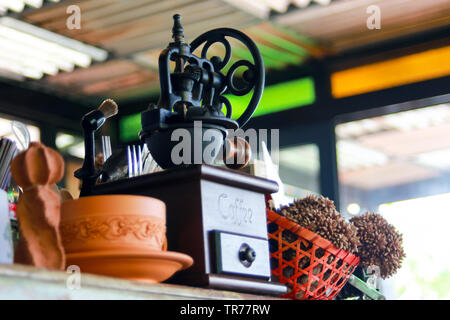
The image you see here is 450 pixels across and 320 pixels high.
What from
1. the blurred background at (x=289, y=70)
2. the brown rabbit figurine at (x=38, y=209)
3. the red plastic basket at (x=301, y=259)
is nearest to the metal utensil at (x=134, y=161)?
the red plastic basket at (x=301, y=259)

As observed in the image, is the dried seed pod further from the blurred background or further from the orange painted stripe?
the orange painted stripe

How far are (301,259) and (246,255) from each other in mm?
180

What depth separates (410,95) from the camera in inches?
171

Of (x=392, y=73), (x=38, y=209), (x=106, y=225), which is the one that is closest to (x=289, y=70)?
(x=392, y=73)

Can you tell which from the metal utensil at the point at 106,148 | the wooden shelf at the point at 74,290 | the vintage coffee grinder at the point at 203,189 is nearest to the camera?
the wooden shelf at the point at 74,290

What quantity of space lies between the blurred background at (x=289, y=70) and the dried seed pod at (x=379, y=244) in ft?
6.85

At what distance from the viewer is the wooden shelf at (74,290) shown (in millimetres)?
792

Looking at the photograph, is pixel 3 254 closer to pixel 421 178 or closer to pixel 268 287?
pixel 268 287

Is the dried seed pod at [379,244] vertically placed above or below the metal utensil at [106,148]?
below

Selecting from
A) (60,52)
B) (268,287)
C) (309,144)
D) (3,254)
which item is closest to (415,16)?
(309,144)

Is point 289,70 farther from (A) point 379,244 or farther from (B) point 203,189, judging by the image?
(B) point 203,189

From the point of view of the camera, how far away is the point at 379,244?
148cm

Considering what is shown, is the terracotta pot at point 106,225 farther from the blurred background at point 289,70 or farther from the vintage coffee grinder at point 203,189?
the blurred background at point 289,70

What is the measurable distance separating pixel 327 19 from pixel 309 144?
0.86 metres
